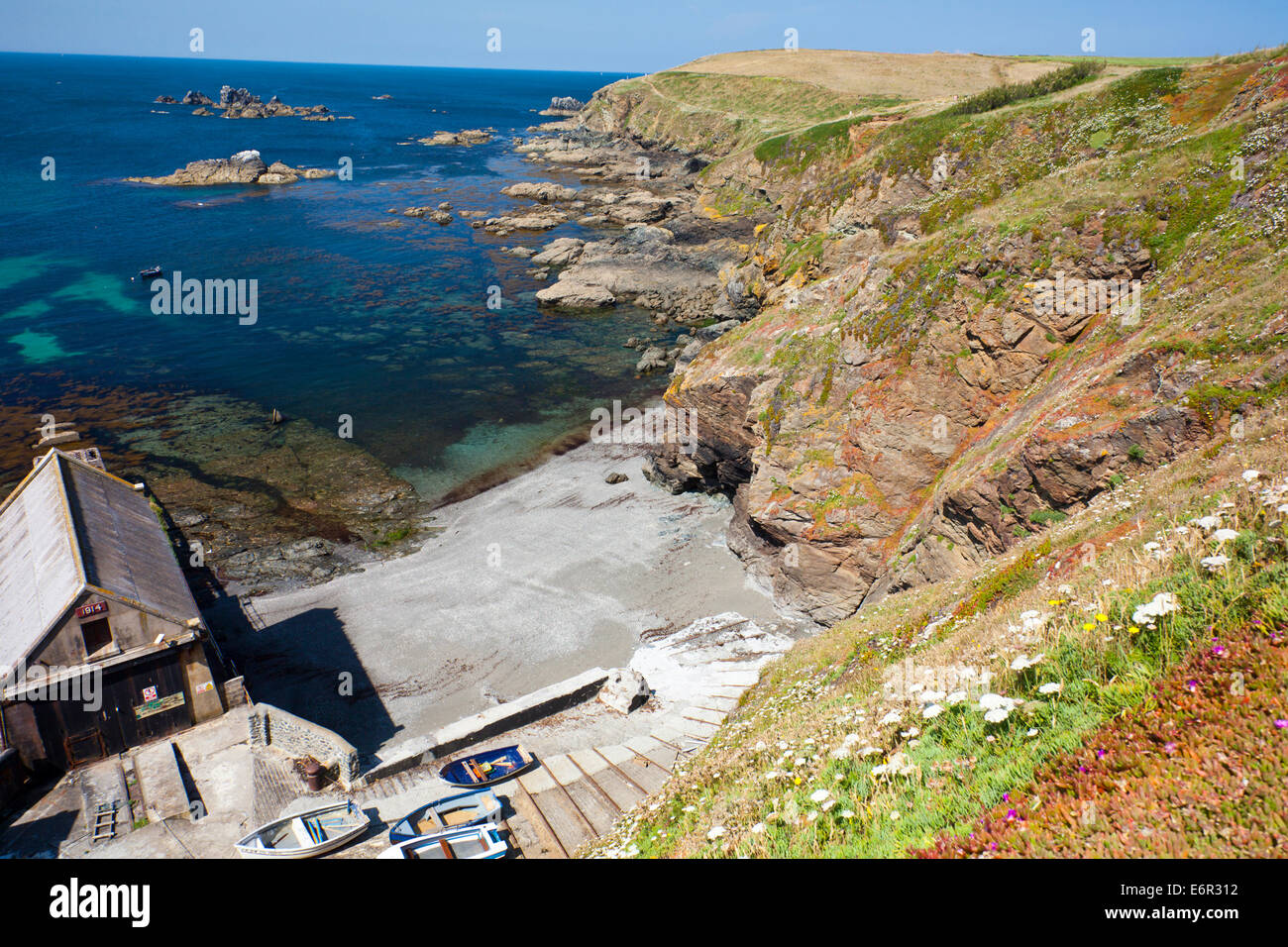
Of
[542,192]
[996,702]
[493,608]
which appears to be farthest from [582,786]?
[542,192]

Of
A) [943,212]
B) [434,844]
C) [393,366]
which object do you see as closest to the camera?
[434,844]

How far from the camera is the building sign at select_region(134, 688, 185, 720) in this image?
18375 mm

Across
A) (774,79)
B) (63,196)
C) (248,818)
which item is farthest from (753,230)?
(63,196)

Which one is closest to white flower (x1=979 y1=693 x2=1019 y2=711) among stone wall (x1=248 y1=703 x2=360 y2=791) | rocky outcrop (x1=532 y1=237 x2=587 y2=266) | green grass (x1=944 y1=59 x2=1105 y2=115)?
stone wall (x1=248 y1=703 x2=360 y2=791)

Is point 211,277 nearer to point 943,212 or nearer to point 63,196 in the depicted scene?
point 63,196

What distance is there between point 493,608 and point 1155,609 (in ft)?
84.5

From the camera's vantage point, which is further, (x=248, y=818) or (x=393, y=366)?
(x=393, y=366)

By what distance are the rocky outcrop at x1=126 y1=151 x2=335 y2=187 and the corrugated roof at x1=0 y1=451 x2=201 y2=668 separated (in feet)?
358

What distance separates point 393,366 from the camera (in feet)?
179

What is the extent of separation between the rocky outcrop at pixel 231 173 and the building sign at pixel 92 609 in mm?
117214

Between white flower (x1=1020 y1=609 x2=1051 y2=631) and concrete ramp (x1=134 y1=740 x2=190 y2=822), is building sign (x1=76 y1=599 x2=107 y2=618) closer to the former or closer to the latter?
concrete ramp (x1=134 y1=740 x2=190 y2=822)

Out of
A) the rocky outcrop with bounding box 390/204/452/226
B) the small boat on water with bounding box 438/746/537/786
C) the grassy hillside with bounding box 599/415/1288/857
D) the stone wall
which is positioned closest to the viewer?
the grassy hillside with bounding box 599/415/1288/857

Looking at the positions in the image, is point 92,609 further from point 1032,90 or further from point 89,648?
point 1032,90
